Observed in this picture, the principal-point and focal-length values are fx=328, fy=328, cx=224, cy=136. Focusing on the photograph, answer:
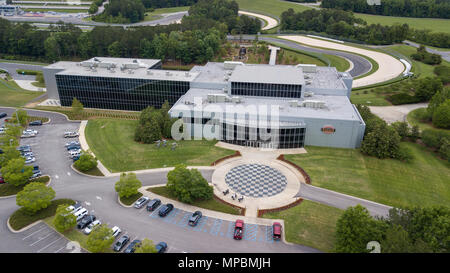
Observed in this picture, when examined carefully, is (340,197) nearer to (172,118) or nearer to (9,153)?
(172,118)

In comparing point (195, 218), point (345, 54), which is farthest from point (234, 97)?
point (345, 54)

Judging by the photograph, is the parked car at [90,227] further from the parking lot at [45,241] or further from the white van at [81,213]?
the white van at [81,213]

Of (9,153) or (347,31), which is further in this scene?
(347,31)

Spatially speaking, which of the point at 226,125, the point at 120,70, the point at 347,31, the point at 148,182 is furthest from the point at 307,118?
the point at 347,31

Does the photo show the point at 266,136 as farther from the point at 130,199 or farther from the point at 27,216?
the point at 27,216

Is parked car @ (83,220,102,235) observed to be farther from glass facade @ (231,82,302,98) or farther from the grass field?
glass facade @ (231,82,302,98)
